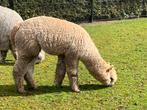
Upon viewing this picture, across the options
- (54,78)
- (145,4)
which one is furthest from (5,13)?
(145,4)

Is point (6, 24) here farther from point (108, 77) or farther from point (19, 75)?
point (108, 77)

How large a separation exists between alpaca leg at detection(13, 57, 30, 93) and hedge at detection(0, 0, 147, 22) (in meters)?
8.28

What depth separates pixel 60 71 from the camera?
31.6 feet

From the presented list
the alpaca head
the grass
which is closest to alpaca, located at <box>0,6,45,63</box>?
the grass

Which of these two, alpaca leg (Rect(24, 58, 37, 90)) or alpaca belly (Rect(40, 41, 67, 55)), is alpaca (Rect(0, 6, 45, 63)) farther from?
alpaca belly (Rect(40, 41, 67, 55))

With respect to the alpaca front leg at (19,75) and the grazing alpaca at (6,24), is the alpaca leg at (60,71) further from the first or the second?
the grazing alpaca at (6,24)

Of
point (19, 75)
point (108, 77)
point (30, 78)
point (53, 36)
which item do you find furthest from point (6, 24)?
point (108, 77)

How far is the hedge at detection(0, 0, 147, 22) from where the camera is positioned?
17.4m

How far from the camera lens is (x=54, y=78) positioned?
33.6 ft

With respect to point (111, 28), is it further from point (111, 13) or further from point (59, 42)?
point (59, 42)

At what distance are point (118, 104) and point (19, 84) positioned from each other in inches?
73.8

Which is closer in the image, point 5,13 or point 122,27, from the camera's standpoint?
point 5,13

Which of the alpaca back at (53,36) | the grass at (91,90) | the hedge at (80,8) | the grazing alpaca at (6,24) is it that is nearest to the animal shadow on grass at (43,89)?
the grass at (91,90)

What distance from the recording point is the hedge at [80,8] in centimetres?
1744
